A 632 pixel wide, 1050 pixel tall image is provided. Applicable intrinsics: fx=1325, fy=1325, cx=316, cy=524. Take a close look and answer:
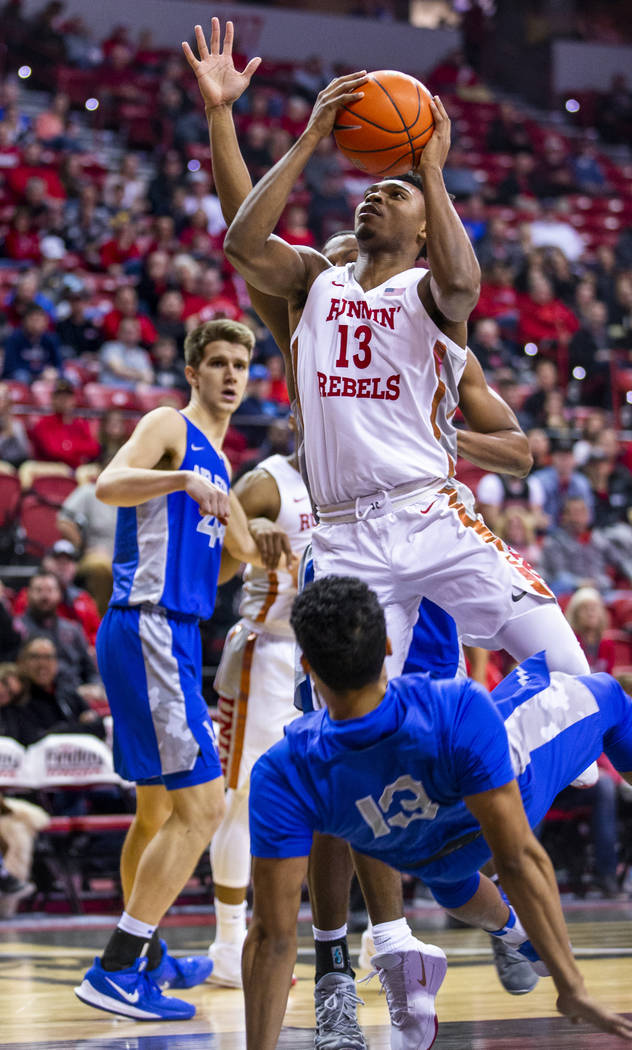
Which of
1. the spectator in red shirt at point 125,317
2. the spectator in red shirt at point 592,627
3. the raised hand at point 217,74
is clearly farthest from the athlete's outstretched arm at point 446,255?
the spectator in red shirt at point 125,317

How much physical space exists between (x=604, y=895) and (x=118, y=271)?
8.92 m

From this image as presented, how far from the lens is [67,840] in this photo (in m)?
7.62

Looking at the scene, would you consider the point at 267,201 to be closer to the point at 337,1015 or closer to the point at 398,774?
the point at 398,774

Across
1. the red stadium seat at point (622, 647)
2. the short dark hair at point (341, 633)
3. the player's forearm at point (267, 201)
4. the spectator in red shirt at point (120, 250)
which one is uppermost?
the spectator in red shirt at point (120, 250)

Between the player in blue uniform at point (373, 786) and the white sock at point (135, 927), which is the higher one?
the player in blue uniform at point (373, 786)

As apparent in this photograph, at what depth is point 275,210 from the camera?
12.0 feet

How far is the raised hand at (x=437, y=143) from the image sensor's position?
3637 millimetres

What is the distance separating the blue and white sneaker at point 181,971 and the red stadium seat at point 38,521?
5.30 m

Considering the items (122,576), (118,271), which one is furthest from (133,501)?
(118,271)

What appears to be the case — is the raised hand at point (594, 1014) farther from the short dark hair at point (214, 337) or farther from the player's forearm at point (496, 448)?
the short dark hair at point (214, 337)

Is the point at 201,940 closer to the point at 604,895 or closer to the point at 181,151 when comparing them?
the point at 604,895

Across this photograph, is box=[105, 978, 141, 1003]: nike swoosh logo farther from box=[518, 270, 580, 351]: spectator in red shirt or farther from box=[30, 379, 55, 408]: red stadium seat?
box=[518, 270, 580, 351]: spectator in red shirt

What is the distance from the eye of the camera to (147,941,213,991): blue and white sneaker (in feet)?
15.8

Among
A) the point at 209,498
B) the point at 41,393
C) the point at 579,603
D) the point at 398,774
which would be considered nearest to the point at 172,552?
the point at 209,498
